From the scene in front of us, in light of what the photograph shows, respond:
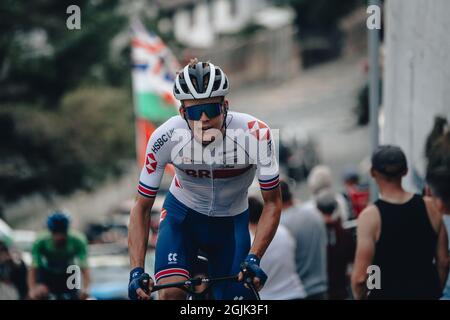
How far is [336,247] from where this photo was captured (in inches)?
406

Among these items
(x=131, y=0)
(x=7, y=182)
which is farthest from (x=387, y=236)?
(x=131, y=0)

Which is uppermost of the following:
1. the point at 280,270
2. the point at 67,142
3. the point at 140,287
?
the point at 67,142

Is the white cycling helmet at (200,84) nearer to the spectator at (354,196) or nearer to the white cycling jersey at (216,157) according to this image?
the white cycling jersey at (216,157)

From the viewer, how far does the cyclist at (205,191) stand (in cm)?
594

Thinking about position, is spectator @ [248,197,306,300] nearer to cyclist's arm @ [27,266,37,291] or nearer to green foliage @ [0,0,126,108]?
cyclist's arm @ [27,266,37,291]

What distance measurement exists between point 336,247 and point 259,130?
14.1 feet

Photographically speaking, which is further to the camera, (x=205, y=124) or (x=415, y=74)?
(x=415, y=74)

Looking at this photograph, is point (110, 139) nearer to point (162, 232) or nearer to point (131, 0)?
point (131, 0)

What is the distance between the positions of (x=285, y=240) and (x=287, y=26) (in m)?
42.2

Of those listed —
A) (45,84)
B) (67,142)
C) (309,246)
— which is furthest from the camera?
(67,142)

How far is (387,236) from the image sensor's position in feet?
21.1

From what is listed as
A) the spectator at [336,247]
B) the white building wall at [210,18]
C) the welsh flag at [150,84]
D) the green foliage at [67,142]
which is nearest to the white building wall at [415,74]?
the spectator at [336,247]

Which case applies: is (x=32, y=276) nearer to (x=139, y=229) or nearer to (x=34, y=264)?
(x=34, y=264)

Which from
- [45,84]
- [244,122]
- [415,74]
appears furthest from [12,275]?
[45,84]
